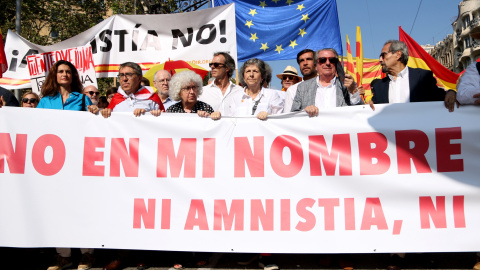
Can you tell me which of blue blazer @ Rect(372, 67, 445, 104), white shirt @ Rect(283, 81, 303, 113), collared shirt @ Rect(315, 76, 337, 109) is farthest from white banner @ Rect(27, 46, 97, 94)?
blue blazer @ Rect(372, 67, 445, 104)

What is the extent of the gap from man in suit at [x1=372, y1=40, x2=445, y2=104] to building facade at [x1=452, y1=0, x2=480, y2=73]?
62.0 metres

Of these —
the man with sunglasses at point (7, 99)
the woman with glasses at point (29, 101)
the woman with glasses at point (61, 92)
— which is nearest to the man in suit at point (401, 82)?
the woman with glasses at point (61, 92)

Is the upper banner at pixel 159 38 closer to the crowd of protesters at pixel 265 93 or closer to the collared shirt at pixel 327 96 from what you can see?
the crowd of protesters at pixel 265 93

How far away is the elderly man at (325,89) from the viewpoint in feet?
13.5

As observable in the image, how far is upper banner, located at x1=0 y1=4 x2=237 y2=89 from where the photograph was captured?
20.1 ft

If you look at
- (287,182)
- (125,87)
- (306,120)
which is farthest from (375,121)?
(125,87)

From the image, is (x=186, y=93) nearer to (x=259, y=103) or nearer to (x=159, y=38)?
(x=259, y=103)

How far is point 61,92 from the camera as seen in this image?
429 centimetres

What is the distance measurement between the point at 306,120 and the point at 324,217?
872mm

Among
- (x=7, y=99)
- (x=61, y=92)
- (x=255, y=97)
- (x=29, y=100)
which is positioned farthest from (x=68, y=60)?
(x=255, y=97)

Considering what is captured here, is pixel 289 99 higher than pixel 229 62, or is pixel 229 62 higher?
pixel 229 62

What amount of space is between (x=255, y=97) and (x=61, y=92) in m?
1.94

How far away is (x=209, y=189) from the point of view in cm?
383

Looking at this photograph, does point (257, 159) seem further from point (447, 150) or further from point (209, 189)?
point (447, 150)
